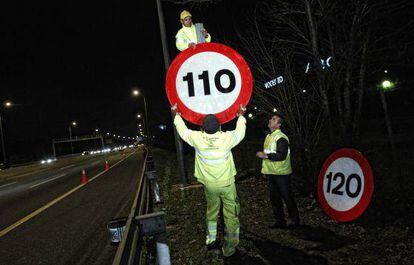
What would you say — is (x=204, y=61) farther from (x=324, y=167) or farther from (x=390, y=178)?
(x=390, y=178)

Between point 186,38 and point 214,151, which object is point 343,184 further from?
point 186,38

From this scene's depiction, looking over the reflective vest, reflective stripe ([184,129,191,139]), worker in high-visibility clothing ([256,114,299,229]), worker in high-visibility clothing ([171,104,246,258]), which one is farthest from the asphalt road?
the reflective vest

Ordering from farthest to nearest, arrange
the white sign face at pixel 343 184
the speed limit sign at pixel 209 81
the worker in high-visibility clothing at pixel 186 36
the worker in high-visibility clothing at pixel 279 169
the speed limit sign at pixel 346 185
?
the worker in high-visibility clothing at pixel 279 169 → the white sign face at pixel 343 184 → the speed limit sign at pixel 346 185 → the worker in high-visibility clothing at pixel 186 36 → the speed limit sign at pixel 209 81

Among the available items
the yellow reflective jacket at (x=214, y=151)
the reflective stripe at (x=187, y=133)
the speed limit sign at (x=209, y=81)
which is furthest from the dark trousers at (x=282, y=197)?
the speed limit sign at (x=209, y=81)

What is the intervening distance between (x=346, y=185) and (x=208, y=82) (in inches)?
91.1

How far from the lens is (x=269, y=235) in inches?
225

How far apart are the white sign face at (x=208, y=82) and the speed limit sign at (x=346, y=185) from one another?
1938 mm

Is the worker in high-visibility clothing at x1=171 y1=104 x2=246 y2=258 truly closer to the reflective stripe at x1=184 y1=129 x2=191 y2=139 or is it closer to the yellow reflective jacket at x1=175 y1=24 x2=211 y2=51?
the reflective stripe at x1=184 y1=129 x2=191 y2=139

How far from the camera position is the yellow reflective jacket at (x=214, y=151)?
165 inches

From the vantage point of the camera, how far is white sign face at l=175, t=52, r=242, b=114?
11.3 feet

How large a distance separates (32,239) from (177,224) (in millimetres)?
3157

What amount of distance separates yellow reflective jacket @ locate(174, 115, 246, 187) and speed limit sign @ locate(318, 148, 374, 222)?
1.40 meters

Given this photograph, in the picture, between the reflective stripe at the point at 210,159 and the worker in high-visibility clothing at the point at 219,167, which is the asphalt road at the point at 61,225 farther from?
the reflective stripe at the point at 210,159

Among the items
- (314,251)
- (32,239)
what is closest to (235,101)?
(314,251)
